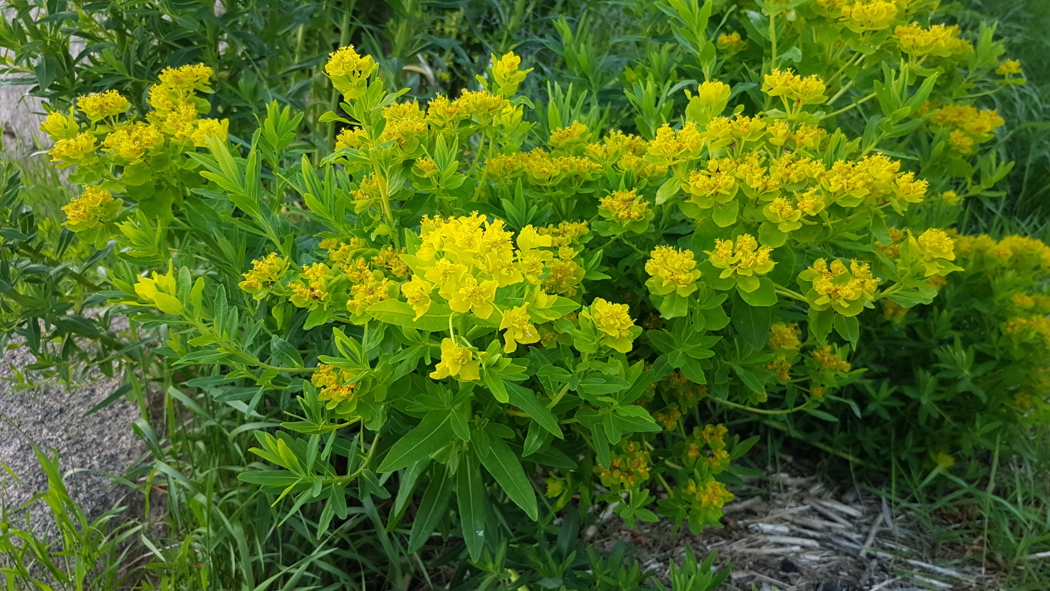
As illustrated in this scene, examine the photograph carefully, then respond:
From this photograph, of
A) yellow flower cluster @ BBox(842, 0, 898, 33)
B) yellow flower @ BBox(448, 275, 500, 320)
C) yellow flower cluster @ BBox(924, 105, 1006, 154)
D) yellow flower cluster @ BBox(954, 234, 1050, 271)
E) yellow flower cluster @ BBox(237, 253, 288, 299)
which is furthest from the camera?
yellow flower cluster @ BBox(954, 234, 1050, 271)

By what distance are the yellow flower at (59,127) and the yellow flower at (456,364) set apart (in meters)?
0.95

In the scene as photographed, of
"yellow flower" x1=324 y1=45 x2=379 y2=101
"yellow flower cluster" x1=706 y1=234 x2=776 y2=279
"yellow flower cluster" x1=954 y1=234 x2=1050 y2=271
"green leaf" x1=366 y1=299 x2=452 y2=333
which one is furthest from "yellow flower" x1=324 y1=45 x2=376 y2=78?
"yellow flower cluster" x1=954 y1=234 x2=1050 y2=271

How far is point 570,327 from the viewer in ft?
3.93

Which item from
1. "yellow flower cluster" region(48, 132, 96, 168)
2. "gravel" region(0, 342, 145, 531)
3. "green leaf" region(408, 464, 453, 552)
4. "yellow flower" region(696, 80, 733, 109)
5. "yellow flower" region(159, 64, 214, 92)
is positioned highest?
"yellow flower" region(696, 80, 733, 109)

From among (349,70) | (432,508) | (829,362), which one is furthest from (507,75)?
(829,362)

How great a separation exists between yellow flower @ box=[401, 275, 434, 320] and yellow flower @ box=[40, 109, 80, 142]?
0.87m

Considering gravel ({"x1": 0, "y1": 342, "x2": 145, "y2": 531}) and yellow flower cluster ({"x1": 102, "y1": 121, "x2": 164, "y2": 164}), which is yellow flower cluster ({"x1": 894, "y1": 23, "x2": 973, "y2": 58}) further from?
gravel ({"x1": 0, "y1": 342, "x2": 145, "y2": 531})

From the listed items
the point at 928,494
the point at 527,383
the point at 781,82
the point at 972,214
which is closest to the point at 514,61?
the point at 781,82

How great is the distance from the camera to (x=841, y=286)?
Answer: 4.20ft

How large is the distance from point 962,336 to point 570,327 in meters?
1.68

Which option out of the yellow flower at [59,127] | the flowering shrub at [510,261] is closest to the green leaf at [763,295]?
the flowering shrub at [510,261]

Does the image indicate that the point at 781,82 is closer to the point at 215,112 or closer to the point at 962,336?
the point at 962,336

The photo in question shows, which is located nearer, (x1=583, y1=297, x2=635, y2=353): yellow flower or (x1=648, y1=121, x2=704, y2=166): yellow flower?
(x1=583, y1=297, x2=635, y2=353): yellow flower

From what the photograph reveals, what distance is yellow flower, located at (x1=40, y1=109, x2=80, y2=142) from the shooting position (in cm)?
144
